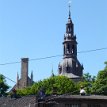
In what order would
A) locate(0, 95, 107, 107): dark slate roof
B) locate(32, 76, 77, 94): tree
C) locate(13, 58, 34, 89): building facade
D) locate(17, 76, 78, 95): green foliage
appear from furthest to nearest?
locate(13, 58, 34, 89): building facade
locate(17, 76, 78, 95): green foliage
locate(32, 76, 77, 94): tree
locate(0, 95, 107, 107): dark slate roof

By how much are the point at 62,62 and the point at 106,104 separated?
105450 millimetres

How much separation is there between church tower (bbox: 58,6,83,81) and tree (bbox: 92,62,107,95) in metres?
59.2

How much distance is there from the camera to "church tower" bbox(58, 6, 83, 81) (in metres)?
173

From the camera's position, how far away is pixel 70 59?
578ft

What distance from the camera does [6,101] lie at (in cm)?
7562

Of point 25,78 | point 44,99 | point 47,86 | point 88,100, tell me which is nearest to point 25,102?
point 44,99

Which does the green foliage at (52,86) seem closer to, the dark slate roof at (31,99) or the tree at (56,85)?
the tree at (56,85)

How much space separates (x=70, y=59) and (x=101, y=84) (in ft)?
220

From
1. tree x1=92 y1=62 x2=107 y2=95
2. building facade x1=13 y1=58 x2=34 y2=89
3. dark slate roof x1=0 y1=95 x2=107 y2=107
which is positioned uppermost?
building facade x1=13 y1=58 x2=34 y2=89

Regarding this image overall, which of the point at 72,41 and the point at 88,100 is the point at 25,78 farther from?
the point at 88,100

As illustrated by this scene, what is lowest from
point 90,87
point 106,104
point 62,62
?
point 106,104

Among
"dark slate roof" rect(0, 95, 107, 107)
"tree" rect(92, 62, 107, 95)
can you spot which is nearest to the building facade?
"tree" rect(92, 62, 107, 95)

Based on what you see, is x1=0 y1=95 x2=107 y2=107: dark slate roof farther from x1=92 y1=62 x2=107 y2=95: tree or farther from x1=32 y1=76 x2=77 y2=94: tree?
x1=32 y1=76 x2=77 y2=94: tree

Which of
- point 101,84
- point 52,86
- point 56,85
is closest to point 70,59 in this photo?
point 56,85
